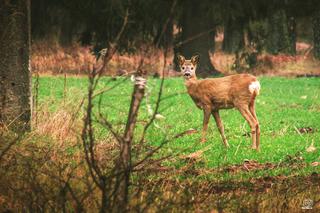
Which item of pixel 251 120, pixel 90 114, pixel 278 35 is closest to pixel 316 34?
pixel 278 35

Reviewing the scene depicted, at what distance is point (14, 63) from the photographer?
1057 cm

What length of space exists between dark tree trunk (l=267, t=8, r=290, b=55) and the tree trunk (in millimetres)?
29129

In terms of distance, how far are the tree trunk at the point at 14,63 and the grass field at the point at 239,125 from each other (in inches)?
33.4

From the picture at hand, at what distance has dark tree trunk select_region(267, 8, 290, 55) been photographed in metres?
40.0

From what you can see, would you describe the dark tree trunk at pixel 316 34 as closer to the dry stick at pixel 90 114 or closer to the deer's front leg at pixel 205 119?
the deer's front leg at pixel 205 119

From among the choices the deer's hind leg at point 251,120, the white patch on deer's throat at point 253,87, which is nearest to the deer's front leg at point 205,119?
the deer's hind leg at point 251,120

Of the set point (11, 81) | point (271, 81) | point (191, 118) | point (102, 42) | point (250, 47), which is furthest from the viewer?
point (250, 47)

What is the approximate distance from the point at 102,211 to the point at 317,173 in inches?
170

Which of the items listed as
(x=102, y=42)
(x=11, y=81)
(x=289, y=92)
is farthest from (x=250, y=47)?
(x=11, y=81)

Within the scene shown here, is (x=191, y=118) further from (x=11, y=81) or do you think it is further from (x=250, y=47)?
(x=250, y=47)

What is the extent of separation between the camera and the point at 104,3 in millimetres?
27750

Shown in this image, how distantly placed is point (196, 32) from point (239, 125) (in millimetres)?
15833

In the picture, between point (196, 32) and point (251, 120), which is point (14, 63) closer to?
point (251, 120)

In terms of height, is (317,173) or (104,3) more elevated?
(104,3)
